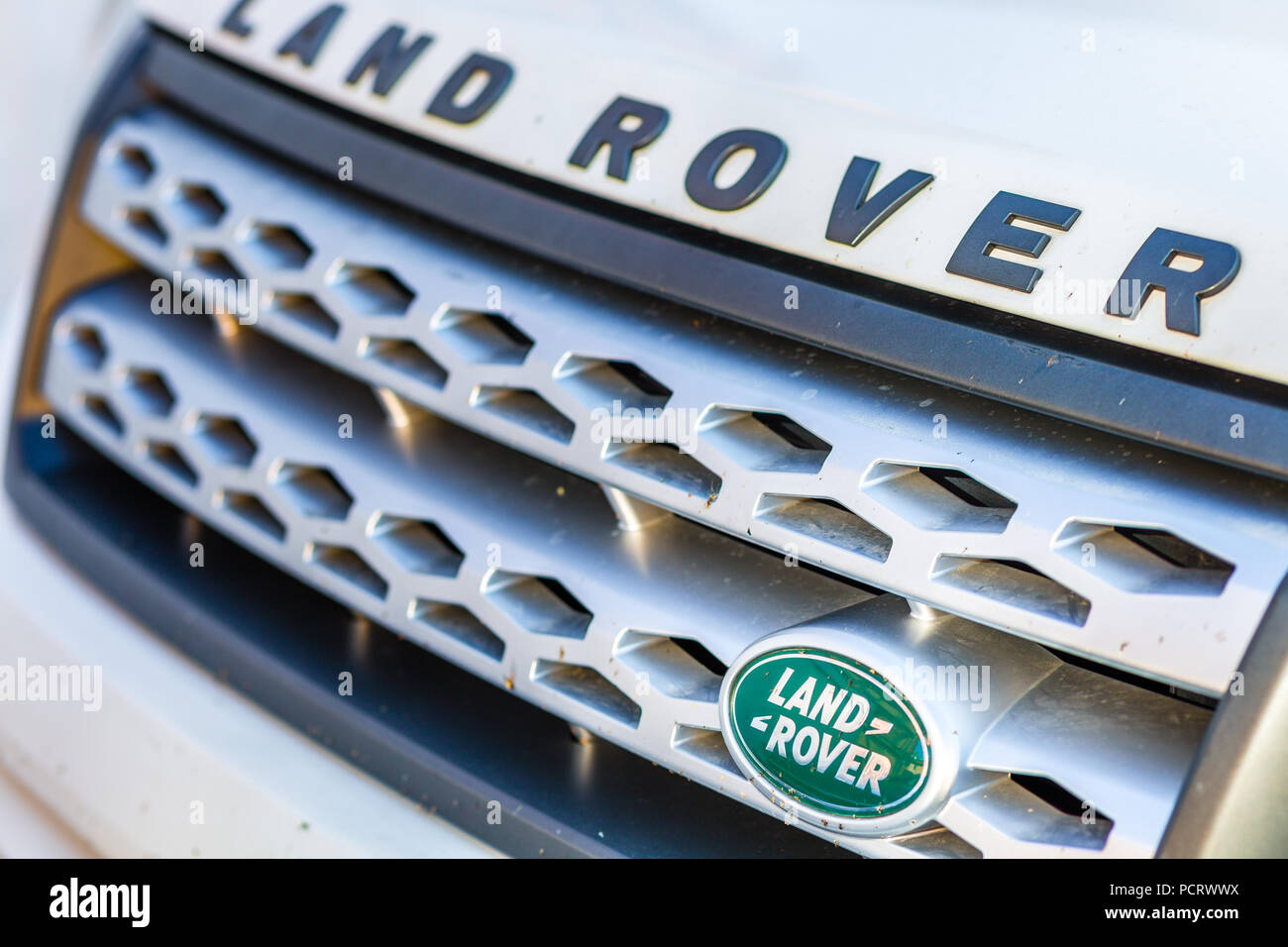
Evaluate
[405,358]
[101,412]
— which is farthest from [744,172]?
[101,412]

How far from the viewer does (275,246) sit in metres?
1.54

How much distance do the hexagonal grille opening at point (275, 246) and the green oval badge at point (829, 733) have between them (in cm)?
77

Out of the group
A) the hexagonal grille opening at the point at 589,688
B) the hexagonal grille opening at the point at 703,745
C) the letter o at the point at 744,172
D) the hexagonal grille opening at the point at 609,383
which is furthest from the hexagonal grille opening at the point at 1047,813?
the letter o at the point at 744,172

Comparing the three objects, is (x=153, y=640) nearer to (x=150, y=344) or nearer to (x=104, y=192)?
(x=150, y=344)

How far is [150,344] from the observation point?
1.66 metres

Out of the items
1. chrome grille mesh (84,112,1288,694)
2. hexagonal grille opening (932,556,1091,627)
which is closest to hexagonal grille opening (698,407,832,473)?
chrome grille mesh (84,112,1288,694)

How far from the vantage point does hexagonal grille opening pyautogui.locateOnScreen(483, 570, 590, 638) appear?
1.30 meters

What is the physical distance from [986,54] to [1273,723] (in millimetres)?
668

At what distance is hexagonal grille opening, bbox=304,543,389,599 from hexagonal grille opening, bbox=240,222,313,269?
34 centimetres

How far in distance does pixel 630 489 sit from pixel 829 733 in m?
0.30

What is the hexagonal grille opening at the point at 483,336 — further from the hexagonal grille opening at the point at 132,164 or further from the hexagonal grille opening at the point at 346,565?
the hexagonal grille opening at the point at 132,164

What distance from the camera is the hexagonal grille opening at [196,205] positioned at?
63.1 inches

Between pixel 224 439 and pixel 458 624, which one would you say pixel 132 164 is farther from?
pixel 458 624
